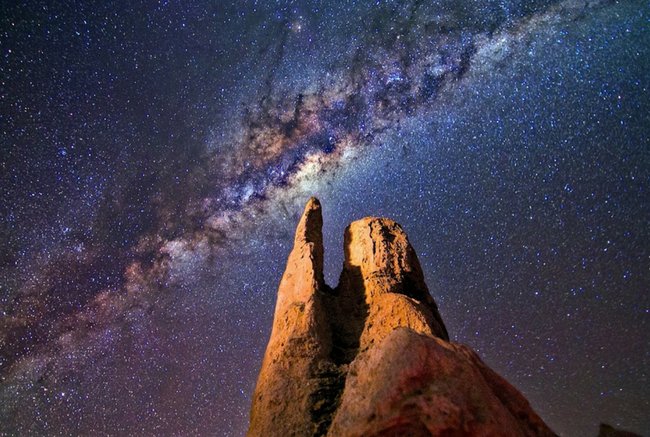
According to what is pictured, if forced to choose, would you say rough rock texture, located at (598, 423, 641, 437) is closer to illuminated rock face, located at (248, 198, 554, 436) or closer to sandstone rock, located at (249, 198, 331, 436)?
illuminated rock face, located at (248, 198, 554, 436)

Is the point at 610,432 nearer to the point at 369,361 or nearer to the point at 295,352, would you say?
→ the point at 295,352

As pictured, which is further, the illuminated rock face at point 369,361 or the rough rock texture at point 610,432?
the rough rock texture at point 610,432

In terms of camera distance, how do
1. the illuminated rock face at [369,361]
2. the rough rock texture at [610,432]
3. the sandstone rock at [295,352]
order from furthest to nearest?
the rough rock texture at [610,432] → the sandstone rock at [295,352] → the illuminated rock face at [369,361]

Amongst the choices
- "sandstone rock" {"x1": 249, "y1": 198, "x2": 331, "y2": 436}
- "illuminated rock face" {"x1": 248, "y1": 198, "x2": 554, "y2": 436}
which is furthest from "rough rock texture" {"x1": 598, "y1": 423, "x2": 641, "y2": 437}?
"sandstone rock" {"x1": 249, "y1": 198, "x2": 331, "y2": 436}

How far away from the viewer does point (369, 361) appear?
4.41 metres

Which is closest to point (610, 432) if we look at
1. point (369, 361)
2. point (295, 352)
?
point (295, 352)

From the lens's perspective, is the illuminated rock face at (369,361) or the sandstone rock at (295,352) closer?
the illuminated rock face at (369,361)

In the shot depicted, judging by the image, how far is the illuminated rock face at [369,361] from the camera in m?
3.75

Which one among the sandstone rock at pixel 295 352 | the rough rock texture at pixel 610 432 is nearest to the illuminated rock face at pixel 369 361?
the sandstone rock at pixel 295 352

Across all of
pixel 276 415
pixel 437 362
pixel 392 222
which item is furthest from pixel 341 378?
pixel 392 222

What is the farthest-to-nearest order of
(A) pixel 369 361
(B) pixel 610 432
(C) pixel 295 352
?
(B) pixel 610 432
(C) pixel 295 352
(A) pixel 369 361

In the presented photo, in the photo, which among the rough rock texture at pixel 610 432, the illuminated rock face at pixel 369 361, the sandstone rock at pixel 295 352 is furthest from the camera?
the rough rock texture at pixel 610 432

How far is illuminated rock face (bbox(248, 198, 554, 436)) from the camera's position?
3746 mm

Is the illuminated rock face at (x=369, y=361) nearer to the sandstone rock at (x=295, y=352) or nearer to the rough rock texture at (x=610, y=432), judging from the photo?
the sandstone rock at (x=295, y=352)
